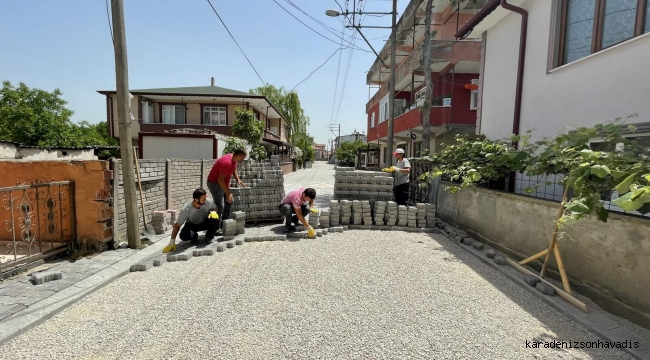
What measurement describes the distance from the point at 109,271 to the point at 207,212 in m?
1.69

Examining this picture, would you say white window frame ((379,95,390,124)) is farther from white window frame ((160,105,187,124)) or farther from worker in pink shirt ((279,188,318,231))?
white window frame ((160,105,187,124))

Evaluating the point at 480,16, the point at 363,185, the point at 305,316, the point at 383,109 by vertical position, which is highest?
the point at 480,16

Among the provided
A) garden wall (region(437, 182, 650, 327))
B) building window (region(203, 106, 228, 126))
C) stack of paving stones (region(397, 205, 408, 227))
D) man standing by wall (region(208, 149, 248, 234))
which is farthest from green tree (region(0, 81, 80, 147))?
garden wall (region(437, 182, 650, 327))

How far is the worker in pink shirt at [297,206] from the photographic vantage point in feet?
20.6

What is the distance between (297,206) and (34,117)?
41.0 meters

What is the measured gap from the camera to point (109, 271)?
4168mm

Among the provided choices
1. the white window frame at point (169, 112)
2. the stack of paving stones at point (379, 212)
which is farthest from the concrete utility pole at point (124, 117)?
the white window frame at point (169, 112)

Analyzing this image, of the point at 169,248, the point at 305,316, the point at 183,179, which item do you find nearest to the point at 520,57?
the point at 305,316

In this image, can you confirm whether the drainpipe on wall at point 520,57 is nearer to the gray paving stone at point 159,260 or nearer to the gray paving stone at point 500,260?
the gray paving stone at point 500,260

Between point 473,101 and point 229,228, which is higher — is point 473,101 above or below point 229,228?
above

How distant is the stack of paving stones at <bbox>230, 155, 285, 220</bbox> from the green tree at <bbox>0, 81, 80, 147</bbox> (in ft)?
116

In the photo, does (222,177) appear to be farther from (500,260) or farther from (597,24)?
(597,24)

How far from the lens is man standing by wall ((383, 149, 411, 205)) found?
7.77 meters

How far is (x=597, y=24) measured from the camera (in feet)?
18.2
